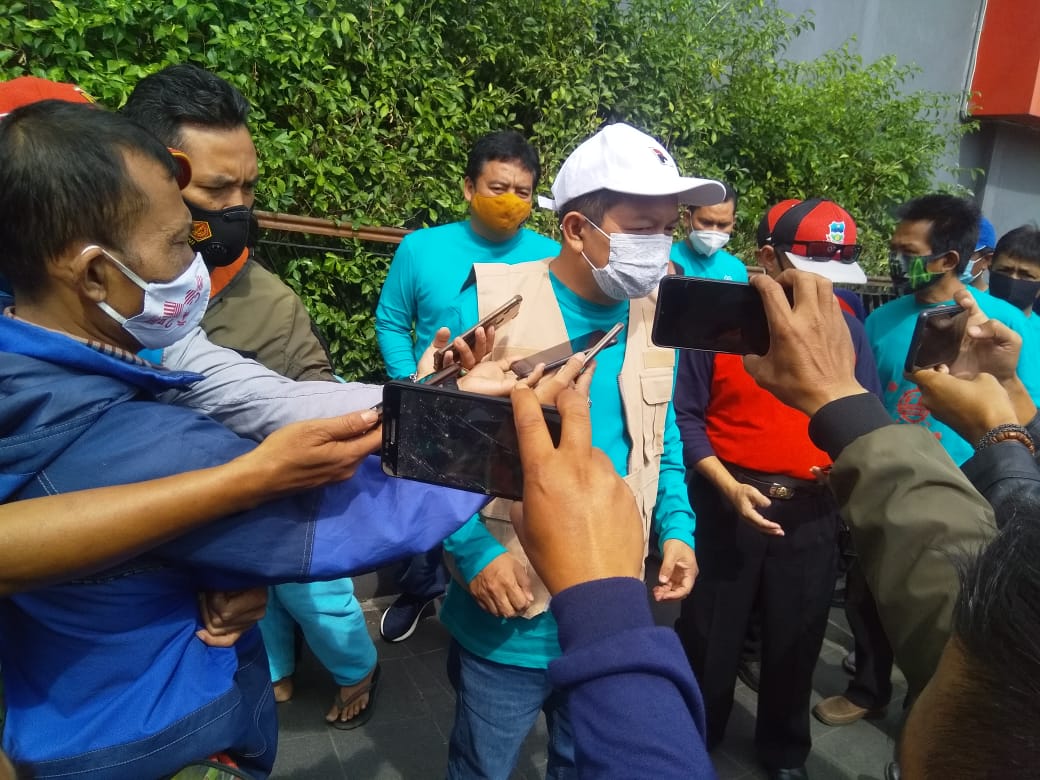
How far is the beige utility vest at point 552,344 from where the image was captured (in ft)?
5.57

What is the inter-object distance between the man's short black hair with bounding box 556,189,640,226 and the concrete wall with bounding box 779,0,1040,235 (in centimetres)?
602

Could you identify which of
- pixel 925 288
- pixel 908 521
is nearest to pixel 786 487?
pixel 925 288

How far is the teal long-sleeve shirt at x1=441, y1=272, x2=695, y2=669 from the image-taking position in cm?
167

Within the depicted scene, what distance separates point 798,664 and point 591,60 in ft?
12.3

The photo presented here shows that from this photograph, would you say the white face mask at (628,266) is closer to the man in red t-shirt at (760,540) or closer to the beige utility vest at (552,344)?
the beige utility vest at (552,344)

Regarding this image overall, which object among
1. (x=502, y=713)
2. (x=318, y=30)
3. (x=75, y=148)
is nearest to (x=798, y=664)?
(x=502, y=713)

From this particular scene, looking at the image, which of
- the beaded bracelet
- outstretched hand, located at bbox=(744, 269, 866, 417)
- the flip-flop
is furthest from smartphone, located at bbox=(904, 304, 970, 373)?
the flip-flop

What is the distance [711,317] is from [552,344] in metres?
0.48

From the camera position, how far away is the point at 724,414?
263 cm

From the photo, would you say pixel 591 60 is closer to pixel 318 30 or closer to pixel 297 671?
pixel 318 30

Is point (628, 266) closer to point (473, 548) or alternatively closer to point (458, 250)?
point (473, 548)

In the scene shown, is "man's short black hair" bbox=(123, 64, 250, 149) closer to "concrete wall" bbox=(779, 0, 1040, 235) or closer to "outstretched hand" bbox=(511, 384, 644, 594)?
"outstretched hand" bbox=(511, 384, 644, 594)

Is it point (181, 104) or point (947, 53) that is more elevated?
point (947, 53)

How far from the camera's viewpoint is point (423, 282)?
10.8ft
